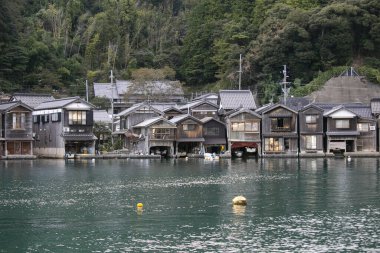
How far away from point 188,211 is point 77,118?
38119 millimetres

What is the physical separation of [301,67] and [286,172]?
3705 cm

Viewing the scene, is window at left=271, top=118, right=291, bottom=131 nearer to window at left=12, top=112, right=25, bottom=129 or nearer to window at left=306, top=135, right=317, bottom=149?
window at left=306, top=135, right=317, bottom=149

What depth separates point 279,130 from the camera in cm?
6975

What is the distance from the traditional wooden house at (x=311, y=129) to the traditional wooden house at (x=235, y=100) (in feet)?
21.5

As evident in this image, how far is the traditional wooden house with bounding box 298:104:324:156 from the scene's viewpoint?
229ft

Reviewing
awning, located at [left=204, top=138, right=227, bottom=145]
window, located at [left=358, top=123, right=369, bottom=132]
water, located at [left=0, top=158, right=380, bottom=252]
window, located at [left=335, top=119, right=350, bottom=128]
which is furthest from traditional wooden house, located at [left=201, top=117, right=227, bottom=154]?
water, located at [left=0, top=158, right=380, bottom=252]

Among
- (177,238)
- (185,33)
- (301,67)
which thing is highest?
(185,33)

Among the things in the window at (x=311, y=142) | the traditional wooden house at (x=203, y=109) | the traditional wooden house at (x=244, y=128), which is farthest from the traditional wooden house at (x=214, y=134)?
the window at (x=311, y=142)

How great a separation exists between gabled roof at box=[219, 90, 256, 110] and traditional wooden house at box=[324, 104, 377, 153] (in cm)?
870

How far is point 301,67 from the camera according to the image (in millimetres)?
84750

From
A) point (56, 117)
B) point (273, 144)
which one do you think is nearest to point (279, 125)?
point (273, 144)

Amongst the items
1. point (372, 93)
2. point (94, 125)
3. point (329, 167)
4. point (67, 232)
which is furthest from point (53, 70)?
point (67, 232)

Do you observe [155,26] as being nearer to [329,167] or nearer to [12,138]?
[12,138]

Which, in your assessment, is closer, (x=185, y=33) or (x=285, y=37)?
(x=285, y=37)
